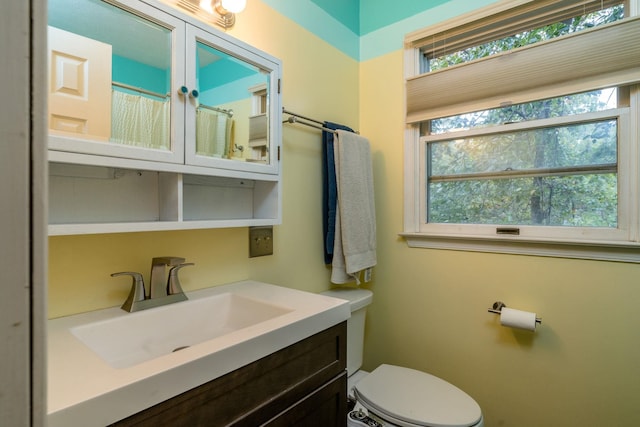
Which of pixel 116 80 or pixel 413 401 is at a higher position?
pixel 116 80

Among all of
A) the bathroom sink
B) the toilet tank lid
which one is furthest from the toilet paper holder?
the bathroom sink

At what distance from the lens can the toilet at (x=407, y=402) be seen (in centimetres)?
103

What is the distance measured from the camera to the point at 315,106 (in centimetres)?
151

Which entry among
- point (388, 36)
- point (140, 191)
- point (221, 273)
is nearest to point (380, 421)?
point (221, 273)

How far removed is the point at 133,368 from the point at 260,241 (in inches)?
29.4

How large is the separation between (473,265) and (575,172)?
0.55m

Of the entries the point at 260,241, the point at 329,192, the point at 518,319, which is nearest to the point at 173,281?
the point at 260,241

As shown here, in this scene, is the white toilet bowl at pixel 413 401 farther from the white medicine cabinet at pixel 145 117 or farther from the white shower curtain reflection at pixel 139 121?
the white shower curtain reflection at pixel 139 121

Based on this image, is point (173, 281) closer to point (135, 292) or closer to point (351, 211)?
point (135, 292)

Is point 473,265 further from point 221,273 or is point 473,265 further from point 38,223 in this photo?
point 38,223

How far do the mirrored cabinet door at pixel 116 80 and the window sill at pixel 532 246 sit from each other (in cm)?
121

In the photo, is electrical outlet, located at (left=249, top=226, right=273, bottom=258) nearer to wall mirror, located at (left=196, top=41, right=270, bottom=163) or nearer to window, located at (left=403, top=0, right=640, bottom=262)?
wall mirror, located at (left=196, top=41, right=270, bottom=163)

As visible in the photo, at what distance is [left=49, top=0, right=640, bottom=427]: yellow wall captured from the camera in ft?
3.40

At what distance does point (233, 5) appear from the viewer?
1.06 m
